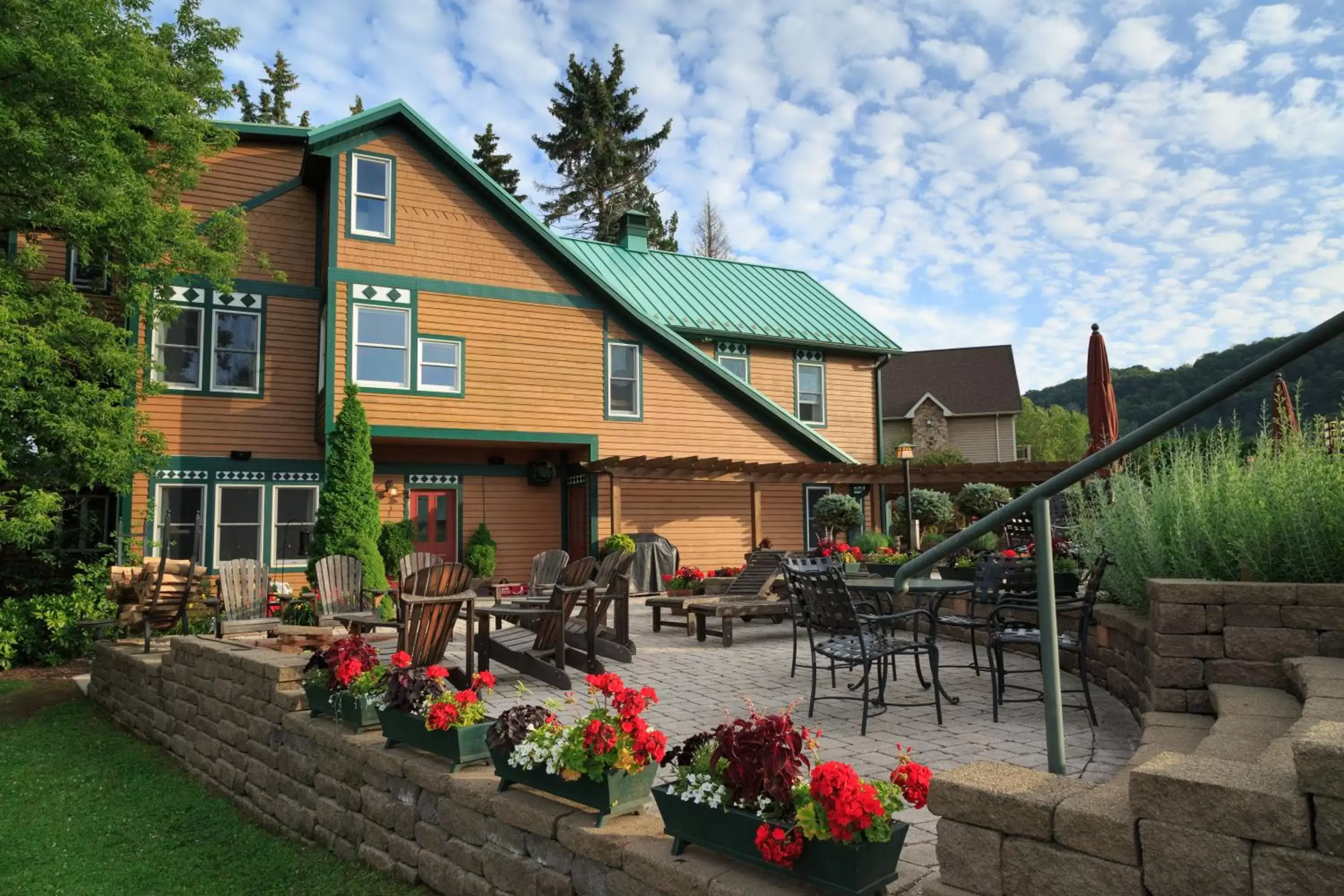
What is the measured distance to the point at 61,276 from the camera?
13875mm

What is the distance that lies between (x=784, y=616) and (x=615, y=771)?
645 cm

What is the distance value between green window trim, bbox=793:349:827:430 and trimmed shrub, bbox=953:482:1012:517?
4901 millimetres

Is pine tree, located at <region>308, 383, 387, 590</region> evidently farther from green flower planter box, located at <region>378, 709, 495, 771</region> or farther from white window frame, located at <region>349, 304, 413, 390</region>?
green flower planter box, located at <region>378, 709, 495, 771</region>

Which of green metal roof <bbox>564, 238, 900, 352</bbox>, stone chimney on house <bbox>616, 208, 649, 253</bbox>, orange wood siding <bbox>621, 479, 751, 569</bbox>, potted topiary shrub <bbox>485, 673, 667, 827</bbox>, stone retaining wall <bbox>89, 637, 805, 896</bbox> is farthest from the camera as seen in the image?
stone chimney on house <bbox>616, 208, 649, 253</bbox>

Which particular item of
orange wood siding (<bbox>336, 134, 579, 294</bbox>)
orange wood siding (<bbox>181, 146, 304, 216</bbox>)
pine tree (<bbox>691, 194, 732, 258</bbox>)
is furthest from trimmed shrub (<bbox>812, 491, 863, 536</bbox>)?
pine tree (<bbox>691, 194, 732, 258</bbox>)

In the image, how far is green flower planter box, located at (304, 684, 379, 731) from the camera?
16.5ft

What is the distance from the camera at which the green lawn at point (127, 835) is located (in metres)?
5.03

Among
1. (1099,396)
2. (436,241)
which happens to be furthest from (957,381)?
(1099,396)

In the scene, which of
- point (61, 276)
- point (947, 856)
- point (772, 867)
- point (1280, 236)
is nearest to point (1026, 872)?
point (947, 856)

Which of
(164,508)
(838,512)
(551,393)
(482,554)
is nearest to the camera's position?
(164,508)

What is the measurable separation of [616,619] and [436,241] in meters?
9.10

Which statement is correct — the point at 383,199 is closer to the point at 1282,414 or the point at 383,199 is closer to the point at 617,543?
the point at 617,543

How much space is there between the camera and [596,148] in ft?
104

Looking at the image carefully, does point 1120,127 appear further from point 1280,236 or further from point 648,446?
point 648,446
